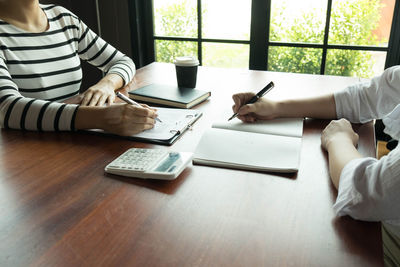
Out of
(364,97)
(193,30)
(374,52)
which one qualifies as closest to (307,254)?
(364,97)

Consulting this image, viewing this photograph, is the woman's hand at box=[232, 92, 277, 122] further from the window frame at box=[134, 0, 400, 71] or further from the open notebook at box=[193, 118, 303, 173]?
the window frame at box=[134, 0, 400, 71]

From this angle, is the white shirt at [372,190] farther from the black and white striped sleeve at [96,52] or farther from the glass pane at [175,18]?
the glass pane at [175,18]

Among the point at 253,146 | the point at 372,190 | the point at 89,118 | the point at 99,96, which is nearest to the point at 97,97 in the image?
the point at 99,96

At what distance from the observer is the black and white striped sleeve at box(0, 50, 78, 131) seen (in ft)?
3.07

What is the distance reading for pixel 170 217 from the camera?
0.57 m

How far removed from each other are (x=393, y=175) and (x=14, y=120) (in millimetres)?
933

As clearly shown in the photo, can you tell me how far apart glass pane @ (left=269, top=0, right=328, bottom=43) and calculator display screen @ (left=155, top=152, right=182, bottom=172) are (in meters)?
1.97

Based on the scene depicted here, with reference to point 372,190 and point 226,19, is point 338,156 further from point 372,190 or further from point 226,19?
point 226,19

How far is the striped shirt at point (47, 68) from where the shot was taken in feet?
3.13

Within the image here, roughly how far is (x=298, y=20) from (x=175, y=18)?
968 millimetres

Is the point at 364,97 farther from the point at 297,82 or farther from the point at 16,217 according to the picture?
the point at 16,217

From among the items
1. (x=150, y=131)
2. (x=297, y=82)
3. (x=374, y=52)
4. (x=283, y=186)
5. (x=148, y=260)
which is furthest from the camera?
(x=374, y=52)

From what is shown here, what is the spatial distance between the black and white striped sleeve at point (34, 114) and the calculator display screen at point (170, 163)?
34cm

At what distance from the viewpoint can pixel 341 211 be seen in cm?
57
